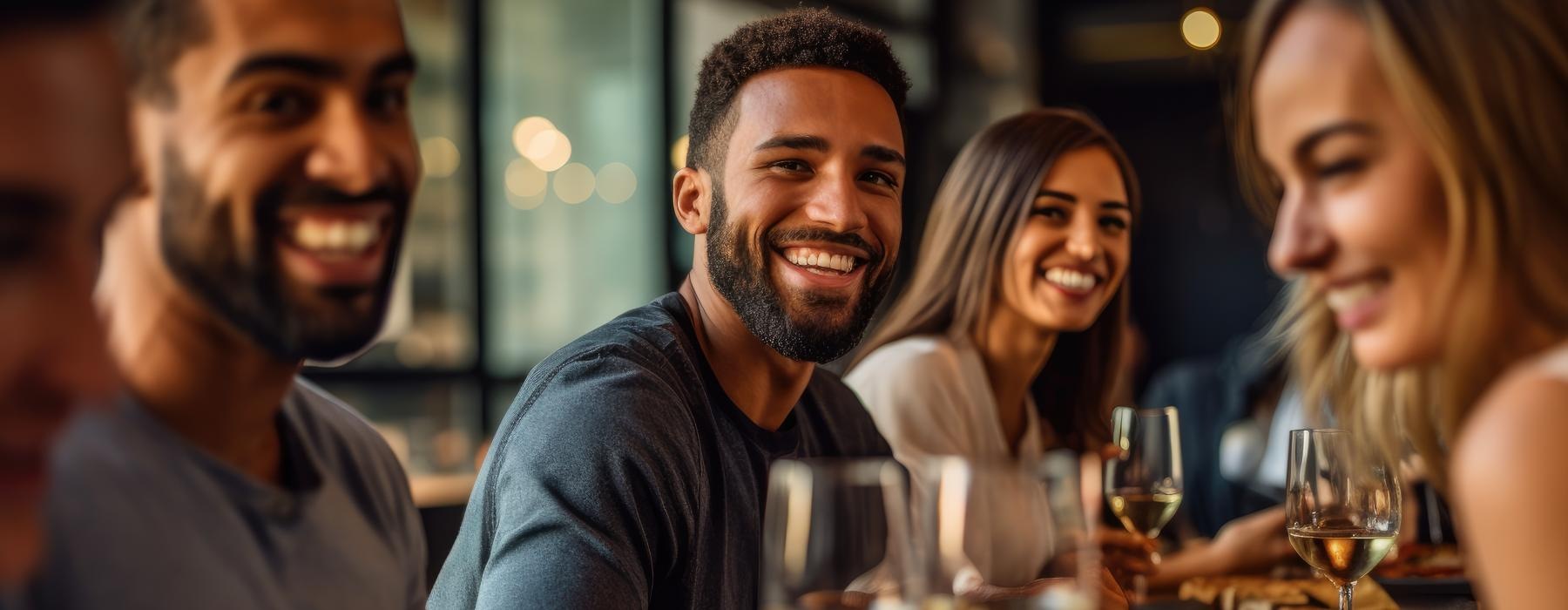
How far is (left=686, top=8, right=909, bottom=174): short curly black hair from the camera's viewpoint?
1622mm

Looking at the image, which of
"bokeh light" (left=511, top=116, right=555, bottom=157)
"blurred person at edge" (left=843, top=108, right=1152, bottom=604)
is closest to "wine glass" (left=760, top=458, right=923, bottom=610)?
"blurred person at edge" (left=843, top=108, right=1152, bottom=604)

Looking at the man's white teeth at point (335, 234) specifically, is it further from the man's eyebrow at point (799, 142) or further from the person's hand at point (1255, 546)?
the person's hand at point (1255, 546)

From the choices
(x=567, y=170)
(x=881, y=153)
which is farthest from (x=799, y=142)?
(x=567, y=170)

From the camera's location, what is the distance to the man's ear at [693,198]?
168 cm

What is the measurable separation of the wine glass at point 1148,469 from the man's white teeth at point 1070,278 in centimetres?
37

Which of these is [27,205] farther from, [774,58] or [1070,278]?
[1070,278]

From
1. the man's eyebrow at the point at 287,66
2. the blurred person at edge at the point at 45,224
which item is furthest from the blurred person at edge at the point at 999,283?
the blurred person at edge at the point at 45,224

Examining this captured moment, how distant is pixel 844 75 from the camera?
1.61 meters

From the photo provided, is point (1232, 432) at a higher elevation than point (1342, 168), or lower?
lower

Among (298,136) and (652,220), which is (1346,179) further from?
(652,220)

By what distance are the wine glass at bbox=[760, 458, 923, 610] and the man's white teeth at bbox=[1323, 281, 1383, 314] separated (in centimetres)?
29

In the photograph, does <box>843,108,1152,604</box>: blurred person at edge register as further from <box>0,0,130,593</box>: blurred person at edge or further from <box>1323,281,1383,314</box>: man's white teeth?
<box>0,0,130,593</box>: blurred person at edge

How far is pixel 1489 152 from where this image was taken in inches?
30.4

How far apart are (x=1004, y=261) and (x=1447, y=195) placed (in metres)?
1.52
